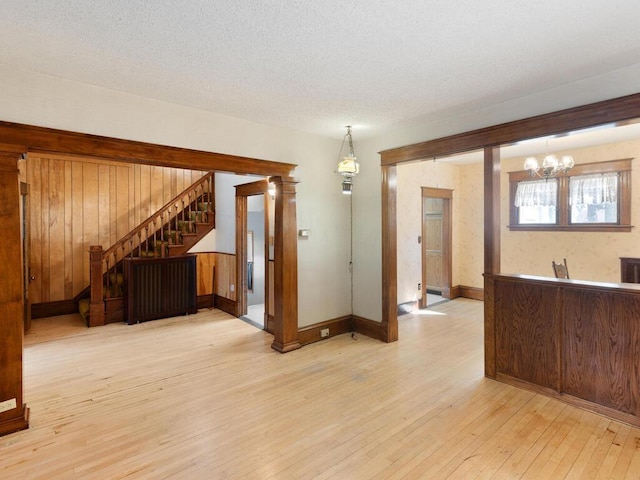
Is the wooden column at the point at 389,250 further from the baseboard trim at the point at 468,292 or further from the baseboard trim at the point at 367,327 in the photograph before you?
the baseboard trim at the point at 468,292

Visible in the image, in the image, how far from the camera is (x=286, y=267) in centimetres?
411

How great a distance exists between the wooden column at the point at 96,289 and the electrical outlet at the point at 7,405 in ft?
9.65

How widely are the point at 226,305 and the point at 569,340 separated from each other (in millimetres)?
4977

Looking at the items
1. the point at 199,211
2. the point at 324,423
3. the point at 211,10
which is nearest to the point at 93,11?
the point at 211,10

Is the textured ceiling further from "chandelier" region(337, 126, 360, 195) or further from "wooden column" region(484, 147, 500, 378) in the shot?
"chandelier" region(337, 126, 360, 195)

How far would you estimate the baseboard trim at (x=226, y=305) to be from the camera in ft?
18.9

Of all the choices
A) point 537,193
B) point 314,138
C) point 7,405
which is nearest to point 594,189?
point 537,193

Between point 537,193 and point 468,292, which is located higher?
point 537,193

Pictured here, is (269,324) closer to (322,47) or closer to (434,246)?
(322,47)

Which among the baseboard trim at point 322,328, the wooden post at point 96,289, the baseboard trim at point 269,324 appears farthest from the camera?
the wooden post at point 96,289

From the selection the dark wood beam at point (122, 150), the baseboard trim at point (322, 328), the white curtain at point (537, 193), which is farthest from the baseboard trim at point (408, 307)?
the dark wood beam at point (122, 150)

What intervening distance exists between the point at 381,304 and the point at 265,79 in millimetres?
3073

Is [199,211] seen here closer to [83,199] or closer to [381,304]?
[83,199]

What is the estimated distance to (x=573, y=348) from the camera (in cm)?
288
